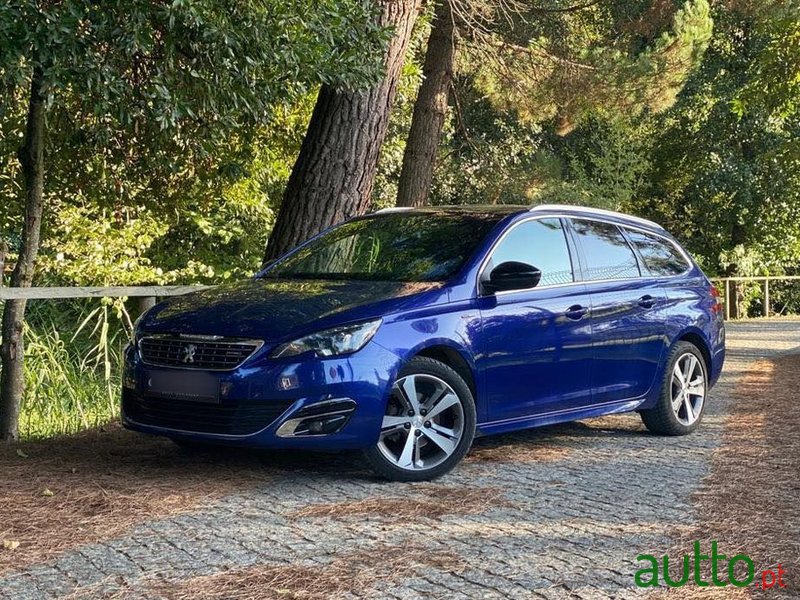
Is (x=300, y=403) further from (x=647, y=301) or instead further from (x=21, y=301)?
(x=21, y=301)

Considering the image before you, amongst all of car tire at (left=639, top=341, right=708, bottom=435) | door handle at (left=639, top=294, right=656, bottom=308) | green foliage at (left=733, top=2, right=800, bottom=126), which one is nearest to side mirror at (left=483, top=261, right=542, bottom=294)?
door handle at (left=639, top=294, right=656, bottom=308)

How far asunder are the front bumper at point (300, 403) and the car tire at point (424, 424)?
0.48 ft

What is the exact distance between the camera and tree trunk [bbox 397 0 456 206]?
16.5 m

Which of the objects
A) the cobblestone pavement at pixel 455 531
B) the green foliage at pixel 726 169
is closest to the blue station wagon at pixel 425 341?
the cobblestone pavement at pixel 455 531

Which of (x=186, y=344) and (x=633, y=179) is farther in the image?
(x=633, y=179)

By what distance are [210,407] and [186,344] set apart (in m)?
0.44

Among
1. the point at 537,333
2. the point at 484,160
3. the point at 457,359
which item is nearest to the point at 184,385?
the point at 457,359

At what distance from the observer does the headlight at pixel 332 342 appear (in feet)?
20.4

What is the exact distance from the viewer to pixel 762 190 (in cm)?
3081

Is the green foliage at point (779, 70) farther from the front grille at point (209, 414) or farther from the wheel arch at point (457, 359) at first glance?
the front grille at point (209, 414)

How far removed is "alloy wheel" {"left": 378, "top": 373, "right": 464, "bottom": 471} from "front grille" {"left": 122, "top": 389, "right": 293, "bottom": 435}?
0.69 metres

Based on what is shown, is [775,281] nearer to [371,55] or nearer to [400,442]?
[371,55]

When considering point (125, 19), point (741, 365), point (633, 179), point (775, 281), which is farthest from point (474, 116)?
point (125, 19)

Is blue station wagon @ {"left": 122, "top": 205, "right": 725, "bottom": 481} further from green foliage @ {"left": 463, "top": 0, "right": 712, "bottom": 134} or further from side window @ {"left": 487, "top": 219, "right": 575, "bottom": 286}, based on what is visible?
green foliage @ {"left": 463, "top": 0, "right": 712, "bottom": 134}
